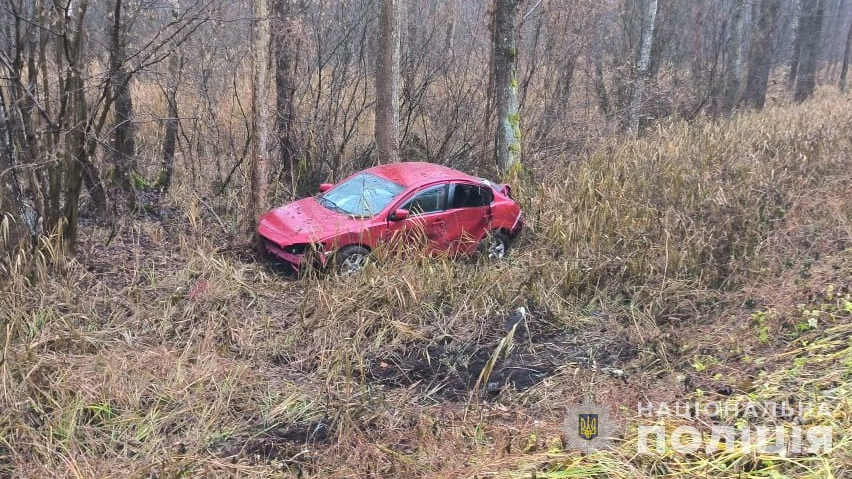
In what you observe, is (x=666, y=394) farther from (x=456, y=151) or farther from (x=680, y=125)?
(x=680, y=125)

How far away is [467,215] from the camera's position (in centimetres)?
864

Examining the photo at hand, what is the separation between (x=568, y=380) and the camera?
231 inches

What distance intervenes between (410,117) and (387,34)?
2415 mm

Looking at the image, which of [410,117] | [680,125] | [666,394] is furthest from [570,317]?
[680,125]

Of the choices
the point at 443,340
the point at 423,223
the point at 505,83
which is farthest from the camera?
the point at 505,83

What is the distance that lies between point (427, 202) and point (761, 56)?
48.0ft

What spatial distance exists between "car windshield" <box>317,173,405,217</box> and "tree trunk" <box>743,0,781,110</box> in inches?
538

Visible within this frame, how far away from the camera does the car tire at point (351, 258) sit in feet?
25.0

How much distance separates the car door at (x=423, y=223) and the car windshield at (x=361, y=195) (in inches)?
9.9

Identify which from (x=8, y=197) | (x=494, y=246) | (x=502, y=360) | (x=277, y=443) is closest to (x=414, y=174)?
(x=494, y=246)

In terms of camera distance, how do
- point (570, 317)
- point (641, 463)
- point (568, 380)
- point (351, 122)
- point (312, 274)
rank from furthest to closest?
point (351, 122), point (312, 274), point (570, 317), point (568, 380), point (641, 463)

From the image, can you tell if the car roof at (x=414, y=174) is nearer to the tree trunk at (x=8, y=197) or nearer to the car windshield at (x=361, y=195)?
the car windshield at (x=361, y=195)

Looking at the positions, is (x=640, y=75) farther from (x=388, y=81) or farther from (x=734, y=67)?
(x=388, y=81)

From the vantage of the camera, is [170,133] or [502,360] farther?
[170,133]
